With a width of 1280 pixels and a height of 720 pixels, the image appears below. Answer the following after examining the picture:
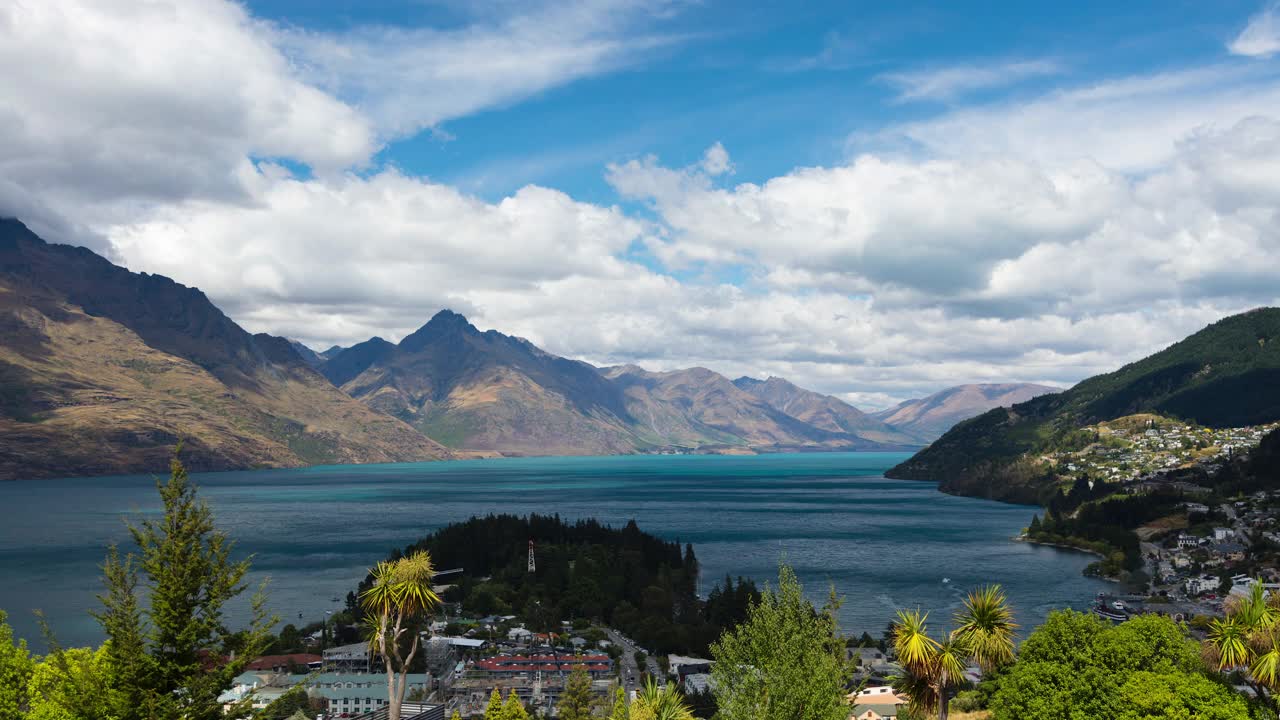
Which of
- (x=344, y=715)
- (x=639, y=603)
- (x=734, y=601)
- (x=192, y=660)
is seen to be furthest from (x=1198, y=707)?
(x=639, y=603)

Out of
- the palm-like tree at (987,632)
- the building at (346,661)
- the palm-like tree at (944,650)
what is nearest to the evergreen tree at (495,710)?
the palm-like tree at (944,650)

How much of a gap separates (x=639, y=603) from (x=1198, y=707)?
106m

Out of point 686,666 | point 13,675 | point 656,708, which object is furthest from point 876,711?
point 13,675

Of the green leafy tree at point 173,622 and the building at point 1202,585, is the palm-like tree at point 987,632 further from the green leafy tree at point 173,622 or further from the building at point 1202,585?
the building at point 1202,585

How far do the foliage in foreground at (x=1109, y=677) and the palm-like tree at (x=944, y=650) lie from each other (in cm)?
240

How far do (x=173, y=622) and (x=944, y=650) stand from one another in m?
40.9

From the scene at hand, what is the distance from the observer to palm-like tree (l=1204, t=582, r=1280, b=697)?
4697 cm

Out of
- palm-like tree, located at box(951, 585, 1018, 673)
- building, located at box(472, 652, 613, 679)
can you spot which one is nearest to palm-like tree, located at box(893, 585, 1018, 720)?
palm-like tree, located at box(951, 585, 1018, 673)

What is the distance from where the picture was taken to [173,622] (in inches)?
1104

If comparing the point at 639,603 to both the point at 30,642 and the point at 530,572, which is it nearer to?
the point at 530,572

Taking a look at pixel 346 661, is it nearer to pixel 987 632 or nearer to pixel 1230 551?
pixel 987 632

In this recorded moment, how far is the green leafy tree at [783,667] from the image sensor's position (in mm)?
38312

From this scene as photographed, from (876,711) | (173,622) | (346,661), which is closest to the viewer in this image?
(173,622)

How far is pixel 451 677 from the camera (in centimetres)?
10144
